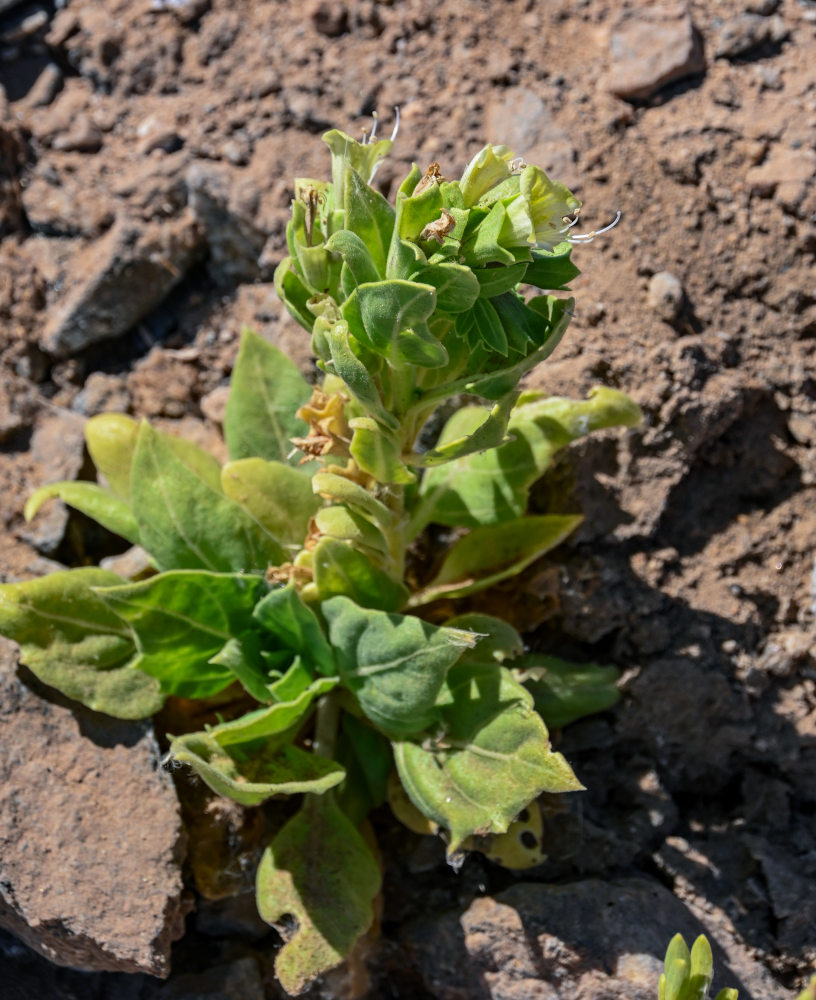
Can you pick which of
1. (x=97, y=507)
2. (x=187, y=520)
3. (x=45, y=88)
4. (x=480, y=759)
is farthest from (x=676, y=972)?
(x=45, y=88)

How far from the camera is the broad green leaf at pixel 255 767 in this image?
294 centimetres

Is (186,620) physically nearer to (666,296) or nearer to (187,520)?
(187,520)

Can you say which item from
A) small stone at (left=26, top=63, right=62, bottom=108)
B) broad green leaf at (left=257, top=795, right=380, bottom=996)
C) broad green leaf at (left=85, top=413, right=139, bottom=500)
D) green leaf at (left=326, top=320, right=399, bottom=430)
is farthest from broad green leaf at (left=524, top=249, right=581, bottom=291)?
small stone at (left=26, top=63, right=62, bottom=108)

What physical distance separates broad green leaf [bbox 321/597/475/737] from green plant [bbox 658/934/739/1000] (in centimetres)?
97

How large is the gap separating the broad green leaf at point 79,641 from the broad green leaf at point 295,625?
49 centimetres

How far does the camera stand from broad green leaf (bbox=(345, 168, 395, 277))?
2615 mm

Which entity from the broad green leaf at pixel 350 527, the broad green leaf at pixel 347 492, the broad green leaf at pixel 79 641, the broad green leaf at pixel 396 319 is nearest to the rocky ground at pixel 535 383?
the broad green leaf at pixel 79 641

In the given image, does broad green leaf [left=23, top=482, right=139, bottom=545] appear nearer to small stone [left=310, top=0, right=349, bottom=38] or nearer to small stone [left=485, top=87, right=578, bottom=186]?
small stone [left=485, top=87, right=578, bottom=186]

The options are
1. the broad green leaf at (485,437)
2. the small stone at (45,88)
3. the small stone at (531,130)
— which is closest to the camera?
the broad green leaf at (485,437)

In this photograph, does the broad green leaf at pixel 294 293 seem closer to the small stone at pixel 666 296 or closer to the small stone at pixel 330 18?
the small stone at pixel 666 296

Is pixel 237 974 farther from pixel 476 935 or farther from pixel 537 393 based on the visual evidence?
pixel 537 393

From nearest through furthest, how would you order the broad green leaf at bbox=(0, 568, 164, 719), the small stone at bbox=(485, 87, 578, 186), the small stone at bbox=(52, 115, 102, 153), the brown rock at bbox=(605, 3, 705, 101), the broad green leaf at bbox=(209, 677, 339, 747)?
the broad green leaf at bbox=(209, 677, 339, 747), the broad green leaf at bbox=(0, 568, 164, 719), the small stone at bbox=(485, 87, 578, 186), the brown rock at bbox=(605, 3, 705, 101), the small stone at bbox=(52, 115, 102, 153)

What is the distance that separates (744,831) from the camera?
12.1 feet

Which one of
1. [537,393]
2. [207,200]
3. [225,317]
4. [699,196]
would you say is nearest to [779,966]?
[537,393]
